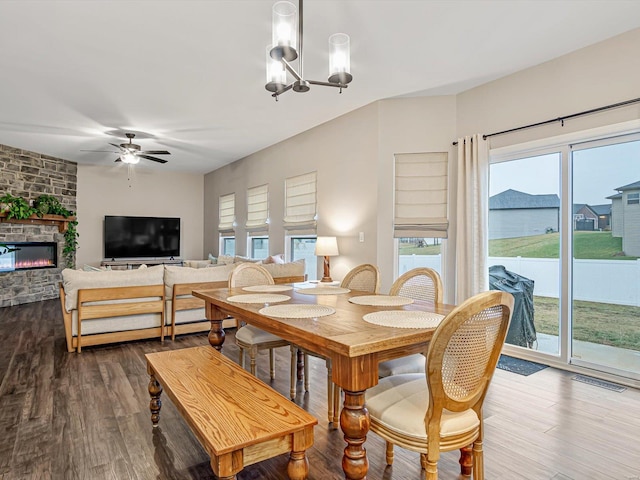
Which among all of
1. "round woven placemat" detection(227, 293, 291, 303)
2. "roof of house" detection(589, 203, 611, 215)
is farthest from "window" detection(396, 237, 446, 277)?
"round woven placemat" detection(227, 293, 291, 303)

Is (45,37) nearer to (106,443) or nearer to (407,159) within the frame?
(106,443)

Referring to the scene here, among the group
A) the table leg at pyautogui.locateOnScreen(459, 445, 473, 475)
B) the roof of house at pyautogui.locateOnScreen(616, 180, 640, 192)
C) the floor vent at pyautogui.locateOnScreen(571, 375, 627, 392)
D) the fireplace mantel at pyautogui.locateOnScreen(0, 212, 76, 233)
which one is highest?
the roof of house at pyautogui.locateOnScreen(616, 180, 640, 192)

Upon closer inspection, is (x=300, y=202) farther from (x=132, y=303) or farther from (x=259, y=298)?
(x=259, y=298)

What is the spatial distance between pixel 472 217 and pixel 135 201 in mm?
7311

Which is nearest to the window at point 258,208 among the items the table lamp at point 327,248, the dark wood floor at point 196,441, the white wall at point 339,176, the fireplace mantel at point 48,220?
the white wall at point 339,176

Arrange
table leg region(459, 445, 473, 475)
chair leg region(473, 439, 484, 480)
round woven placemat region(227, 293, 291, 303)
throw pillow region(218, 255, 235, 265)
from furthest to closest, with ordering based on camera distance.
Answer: throw pillow region(218, 255, 235, 265) → round woven placemat region(227, 293, 291, 303) → table leg region(459, 445, 473, 475) → chair leg region(473, 439, 484, 480)

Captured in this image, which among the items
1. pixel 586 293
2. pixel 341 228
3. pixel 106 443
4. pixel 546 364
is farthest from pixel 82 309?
pixel 586 293

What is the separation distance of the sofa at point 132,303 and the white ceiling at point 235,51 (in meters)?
1.97

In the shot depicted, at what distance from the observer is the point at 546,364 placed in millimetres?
3395

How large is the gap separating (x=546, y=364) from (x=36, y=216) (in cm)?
782

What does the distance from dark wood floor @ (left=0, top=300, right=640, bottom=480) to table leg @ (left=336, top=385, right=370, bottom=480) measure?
1.35 ft

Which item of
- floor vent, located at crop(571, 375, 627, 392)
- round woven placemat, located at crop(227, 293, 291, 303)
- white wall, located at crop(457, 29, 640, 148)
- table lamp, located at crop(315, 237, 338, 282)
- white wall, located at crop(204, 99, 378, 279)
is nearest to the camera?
round woven placemat, located at crop(227, 293, 291, 303)

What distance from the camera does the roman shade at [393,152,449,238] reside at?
13.9ft

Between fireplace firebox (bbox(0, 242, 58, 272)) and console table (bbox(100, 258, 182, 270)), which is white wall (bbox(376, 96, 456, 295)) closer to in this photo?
console table (bbox(100, 258, 182, 270))
